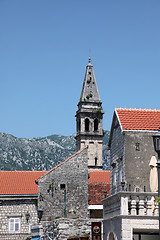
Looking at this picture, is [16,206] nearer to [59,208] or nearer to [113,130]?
[59,208]

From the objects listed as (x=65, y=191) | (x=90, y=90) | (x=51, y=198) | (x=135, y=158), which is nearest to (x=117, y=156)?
(x=135, y=158)

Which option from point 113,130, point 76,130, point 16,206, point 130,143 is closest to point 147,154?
point 130,143

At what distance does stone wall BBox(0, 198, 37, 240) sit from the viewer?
37219 millimetres

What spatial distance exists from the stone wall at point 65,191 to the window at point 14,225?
2.41m

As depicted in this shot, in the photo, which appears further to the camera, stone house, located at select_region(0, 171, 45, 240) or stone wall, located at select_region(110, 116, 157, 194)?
stone house, located at select_region(0, 171, 45, 240)

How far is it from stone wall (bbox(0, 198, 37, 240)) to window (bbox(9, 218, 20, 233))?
192 millimetres

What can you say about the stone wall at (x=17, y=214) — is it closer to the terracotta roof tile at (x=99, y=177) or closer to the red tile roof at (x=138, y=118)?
the terracotta roof tile at (x=99, y=177)

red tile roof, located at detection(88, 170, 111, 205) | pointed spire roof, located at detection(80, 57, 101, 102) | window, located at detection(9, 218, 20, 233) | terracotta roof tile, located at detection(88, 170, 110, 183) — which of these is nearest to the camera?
window, located at detection(9, 218, 20, 233)

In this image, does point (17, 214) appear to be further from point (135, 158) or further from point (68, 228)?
point (135, 158)

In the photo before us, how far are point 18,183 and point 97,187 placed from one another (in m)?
7.57

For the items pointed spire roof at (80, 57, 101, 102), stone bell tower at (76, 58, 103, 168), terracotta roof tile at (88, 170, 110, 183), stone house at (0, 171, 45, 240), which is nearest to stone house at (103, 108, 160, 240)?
stone house at (0, 171, 45, 240)

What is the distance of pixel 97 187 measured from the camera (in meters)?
41.0

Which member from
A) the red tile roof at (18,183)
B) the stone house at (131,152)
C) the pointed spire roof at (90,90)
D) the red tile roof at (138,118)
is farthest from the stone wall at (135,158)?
the pointed spire roof at (90,90)

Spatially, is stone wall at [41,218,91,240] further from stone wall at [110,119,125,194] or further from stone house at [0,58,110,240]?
stone house at [0,58,110,240]
